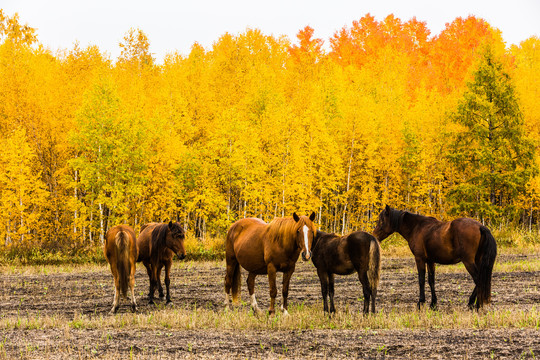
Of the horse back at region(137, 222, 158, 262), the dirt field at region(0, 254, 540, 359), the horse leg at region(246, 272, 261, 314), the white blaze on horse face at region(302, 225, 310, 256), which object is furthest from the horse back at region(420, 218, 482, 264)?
the horse back at region(137, 222, 158, 262)

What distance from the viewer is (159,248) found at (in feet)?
43.6

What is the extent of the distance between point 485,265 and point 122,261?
293 inches

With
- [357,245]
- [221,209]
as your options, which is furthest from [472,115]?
[357,245]

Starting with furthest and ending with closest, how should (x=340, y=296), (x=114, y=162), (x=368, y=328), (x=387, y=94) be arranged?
(x=387, y=94) < (x=114, y=162) < (x=340, y=296) < (x=368, y=328)

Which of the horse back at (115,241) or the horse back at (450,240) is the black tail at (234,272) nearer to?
the horse back at (115,241)

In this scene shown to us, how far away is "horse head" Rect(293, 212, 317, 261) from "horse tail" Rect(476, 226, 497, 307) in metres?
3.46

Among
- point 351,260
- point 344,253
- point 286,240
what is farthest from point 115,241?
point 351,260

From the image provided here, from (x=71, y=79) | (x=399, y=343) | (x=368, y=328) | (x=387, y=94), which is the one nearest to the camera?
(x=399, y=343)

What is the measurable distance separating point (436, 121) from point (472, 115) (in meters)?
5.11

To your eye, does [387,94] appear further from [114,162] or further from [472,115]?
[114,162]

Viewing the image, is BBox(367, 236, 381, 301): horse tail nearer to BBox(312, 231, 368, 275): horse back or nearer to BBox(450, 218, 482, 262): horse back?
BBox(312, 231, 368, 275): horse back

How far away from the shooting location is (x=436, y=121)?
38375 mm

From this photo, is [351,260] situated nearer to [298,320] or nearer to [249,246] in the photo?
[298,320]

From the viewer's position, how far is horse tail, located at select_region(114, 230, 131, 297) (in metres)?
11.7
